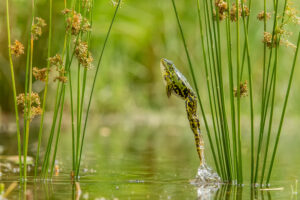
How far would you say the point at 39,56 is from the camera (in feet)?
24.0

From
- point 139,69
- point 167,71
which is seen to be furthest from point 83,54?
point 139,69

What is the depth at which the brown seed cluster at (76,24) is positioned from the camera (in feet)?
9.33

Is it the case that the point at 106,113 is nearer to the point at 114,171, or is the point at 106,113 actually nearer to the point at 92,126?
the point at 92,126

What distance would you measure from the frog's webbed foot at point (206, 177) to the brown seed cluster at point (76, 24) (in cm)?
109

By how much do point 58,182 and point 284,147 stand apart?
11.3 ft

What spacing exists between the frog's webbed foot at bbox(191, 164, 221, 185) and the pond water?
58 mm

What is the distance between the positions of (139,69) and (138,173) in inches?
309

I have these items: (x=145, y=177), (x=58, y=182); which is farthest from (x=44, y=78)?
(x=145, y=177)

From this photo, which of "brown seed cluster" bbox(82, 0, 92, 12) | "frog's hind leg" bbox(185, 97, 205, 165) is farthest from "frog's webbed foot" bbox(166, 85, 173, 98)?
"brown seed cluster" bbox(82, 0, 92, 12)

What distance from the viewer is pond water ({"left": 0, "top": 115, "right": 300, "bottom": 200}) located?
282cm

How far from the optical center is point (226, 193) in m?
2.87

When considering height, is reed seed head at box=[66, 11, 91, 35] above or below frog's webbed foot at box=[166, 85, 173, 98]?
above

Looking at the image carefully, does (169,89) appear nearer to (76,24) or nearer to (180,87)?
(180,87)

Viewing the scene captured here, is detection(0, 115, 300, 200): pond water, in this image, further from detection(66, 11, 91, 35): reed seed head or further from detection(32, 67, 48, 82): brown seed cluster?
detection(66, 11, 91, 35): reed seed head
